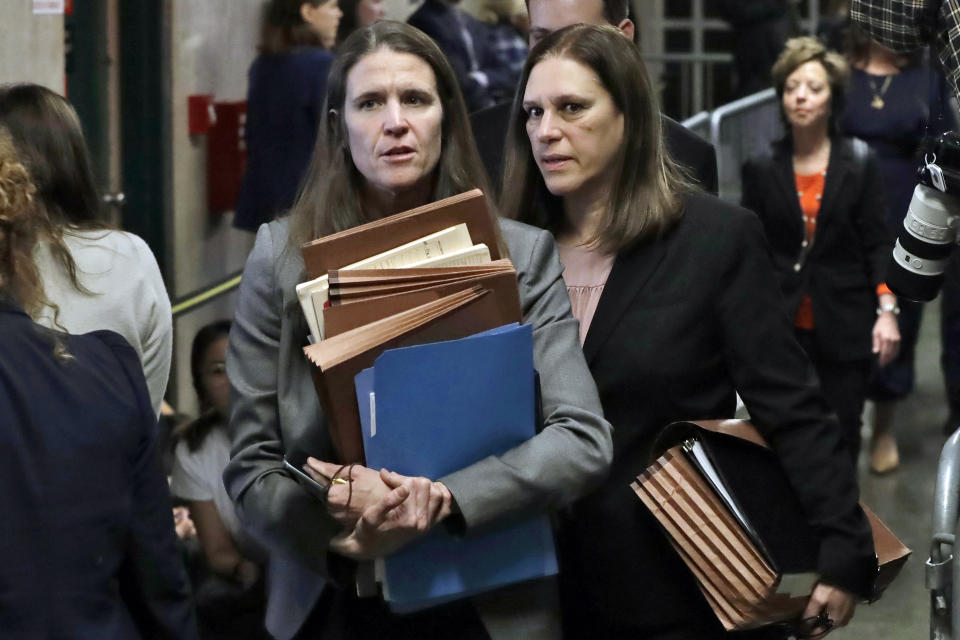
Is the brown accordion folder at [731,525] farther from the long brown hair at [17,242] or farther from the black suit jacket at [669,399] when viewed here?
the long brown hair at [17,242]

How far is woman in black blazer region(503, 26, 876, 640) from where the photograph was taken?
10.9 ft

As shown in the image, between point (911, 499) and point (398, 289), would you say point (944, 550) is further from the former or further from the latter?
point (911, 499)

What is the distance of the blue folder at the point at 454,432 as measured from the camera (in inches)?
113

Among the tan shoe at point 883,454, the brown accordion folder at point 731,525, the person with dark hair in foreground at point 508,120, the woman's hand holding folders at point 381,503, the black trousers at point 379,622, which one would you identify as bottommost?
the tan shoe at point 883,454

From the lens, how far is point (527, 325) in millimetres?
2945

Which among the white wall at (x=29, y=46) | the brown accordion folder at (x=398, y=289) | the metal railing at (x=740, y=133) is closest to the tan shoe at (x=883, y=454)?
the metal railing at (x=740, y=133)

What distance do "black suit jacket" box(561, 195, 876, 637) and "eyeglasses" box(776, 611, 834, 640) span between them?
0.09 meters

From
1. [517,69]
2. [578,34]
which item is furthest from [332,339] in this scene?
[517,69]

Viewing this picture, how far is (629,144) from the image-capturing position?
3520 mm

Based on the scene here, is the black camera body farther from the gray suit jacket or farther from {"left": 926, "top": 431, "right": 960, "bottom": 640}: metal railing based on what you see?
the gray suit jacket

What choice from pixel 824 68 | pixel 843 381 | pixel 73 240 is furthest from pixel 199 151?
pixel 73 240

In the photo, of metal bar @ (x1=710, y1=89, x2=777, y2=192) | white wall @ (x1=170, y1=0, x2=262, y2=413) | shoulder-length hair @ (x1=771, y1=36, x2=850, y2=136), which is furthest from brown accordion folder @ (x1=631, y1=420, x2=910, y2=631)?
metal bar @ (x1=710, y1=89, x2=777, y2=192)

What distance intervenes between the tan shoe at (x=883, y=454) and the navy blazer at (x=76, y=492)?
629cm

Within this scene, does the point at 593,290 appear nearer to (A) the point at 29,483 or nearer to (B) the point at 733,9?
(A) the point at 29,483
